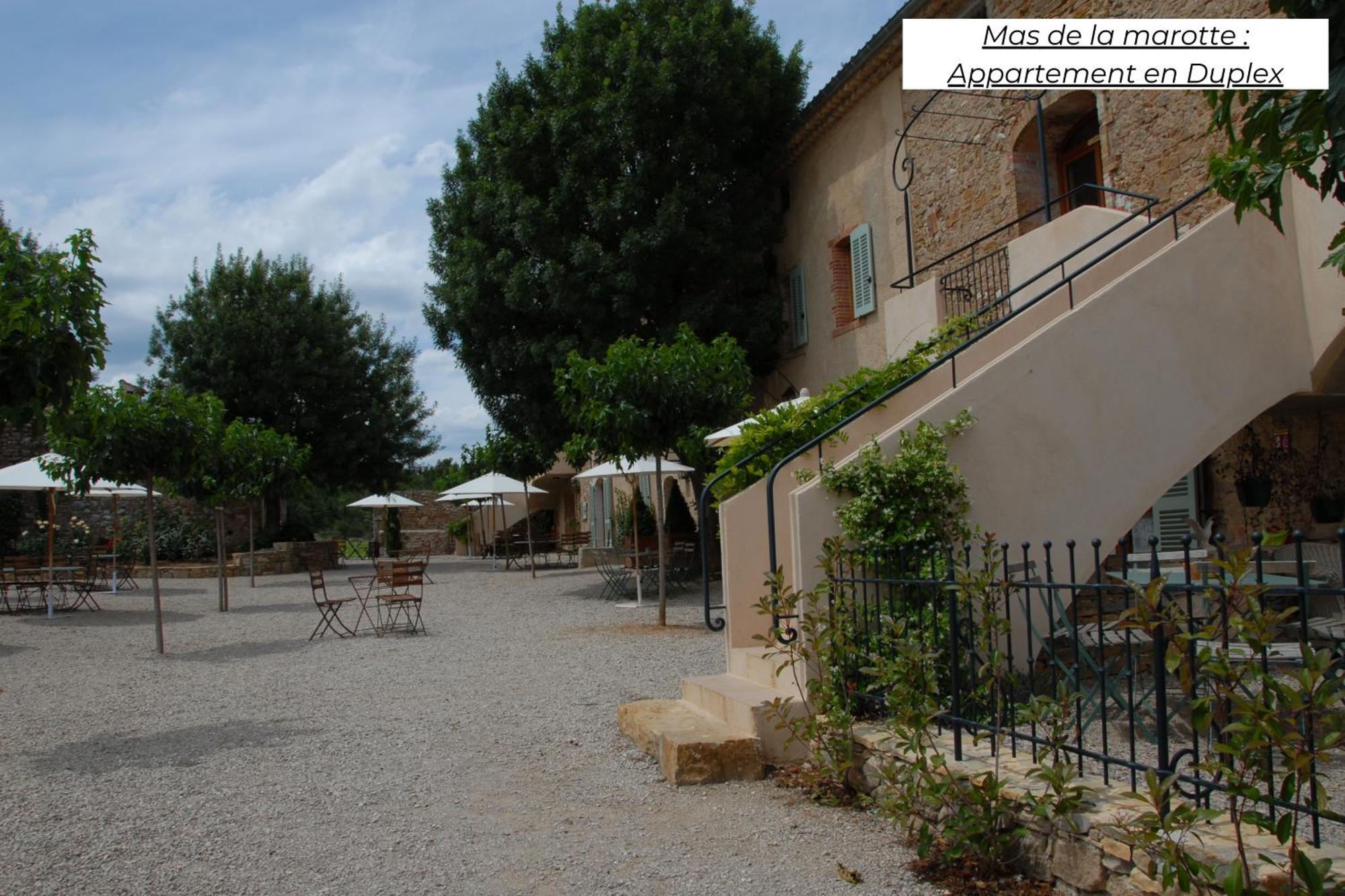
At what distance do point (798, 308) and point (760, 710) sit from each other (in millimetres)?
12495

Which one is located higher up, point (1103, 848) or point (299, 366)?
point (299, 366)

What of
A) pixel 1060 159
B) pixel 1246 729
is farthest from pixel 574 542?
pixel 1246 729

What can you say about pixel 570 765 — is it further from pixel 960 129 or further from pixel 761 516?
pixel 960 129

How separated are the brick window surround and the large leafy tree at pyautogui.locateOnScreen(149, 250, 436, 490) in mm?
16357

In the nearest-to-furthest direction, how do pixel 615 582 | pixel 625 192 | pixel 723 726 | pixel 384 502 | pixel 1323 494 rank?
1. pixel 723 726
2. pixel 1323 494
3. pixel 615 582
4. pixel 625 192
5. pixel 384 502

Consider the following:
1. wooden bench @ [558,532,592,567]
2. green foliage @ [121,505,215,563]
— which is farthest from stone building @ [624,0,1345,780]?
green foliage @ [121,505,215,563]

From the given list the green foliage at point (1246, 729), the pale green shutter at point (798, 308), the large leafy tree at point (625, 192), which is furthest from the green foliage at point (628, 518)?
the green foliage at point (1246, 729)

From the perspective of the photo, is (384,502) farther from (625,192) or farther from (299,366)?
(625,192)

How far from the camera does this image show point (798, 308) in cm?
1717

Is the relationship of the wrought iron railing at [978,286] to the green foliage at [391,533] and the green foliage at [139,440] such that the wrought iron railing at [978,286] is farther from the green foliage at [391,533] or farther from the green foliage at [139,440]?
the green foliage at [391,533]

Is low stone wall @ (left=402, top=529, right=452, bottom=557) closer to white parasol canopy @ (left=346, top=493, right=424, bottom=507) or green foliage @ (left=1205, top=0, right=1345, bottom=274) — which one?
white parasol canopy @ (left=346, top=493, right=424, bottom=507)

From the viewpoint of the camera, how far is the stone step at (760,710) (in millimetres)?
5359

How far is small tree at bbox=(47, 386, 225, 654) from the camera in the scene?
1159 centimetres

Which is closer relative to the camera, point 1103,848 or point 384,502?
point 1103,848
